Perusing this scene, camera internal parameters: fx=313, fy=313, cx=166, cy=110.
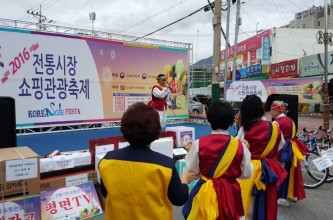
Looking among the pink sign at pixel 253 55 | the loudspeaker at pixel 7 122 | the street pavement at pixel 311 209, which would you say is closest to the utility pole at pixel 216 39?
the street pavement at pixel 311 209

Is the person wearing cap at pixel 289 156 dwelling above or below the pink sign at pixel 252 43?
below

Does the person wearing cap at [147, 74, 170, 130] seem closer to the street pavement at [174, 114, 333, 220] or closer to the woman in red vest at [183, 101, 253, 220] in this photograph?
the street pavement at [174, 114, 333, 220]

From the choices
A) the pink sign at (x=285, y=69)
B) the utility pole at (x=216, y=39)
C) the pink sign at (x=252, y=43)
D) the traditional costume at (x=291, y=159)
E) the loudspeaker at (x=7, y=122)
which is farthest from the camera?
the pink sign at (x=252, y=43)

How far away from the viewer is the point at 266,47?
82.2 ft

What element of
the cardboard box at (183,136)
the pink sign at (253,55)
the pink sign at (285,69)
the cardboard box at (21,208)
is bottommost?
the cardboard box at (21,208)

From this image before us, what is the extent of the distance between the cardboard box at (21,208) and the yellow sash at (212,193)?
1270mm

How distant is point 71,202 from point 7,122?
40.1 inches

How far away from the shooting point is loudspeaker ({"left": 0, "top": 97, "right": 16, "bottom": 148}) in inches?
101

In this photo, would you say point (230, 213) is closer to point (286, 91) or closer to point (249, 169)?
point (249, 169)

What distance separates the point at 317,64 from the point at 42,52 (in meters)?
15.8

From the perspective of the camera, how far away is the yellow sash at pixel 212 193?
7.28ft

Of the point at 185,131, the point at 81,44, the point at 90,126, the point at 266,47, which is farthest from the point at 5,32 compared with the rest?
the point at 266,47

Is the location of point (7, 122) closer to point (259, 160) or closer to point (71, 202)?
point (71, 202)

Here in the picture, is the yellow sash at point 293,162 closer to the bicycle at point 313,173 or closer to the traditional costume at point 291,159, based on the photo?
the traditional costume at point 291,159
